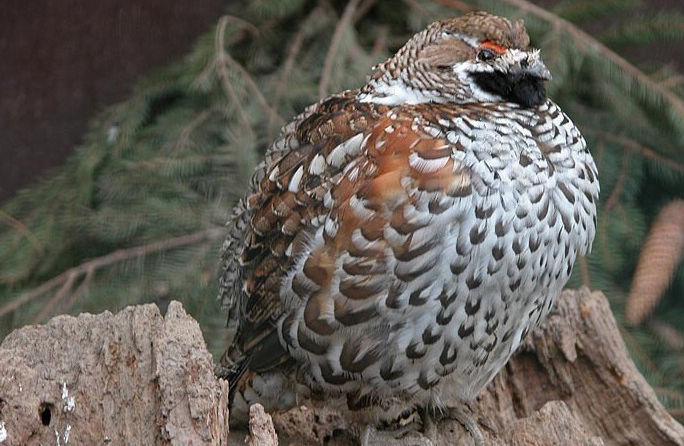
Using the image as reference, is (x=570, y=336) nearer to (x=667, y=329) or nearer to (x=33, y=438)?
(x=667, y=329)

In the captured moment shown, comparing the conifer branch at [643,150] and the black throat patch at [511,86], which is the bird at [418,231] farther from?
the conifer branch at [643,150]

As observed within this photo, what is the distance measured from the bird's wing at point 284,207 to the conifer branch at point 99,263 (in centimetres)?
60

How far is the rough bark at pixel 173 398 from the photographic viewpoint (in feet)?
7.50

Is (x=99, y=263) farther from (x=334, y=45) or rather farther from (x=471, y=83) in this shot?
(x=471, y=83)

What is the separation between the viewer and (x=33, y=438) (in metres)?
2.31

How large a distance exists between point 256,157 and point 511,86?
1.05 metres

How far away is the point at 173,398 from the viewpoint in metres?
2.28

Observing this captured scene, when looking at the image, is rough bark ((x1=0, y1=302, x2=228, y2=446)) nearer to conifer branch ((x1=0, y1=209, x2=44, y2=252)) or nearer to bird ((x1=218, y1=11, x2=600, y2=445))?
bird ((x1=218, y1=11, x2=600, y2=445))

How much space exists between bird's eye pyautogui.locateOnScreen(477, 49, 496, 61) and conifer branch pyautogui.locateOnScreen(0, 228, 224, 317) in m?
1.14

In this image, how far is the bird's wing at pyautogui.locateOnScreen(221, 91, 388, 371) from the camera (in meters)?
2.76

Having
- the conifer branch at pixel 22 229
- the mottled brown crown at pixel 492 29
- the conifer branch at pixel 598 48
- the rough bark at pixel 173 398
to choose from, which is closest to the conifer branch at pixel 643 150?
the conifer branch at pixel 598 48

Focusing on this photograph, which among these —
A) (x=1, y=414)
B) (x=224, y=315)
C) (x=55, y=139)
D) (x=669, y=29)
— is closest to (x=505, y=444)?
(x=224, y=315)

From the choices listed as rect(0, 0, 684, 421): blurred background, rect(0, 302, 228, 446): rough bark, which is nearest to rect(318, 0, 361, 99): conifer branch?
rect(0, 0, 684, 421): blurred background

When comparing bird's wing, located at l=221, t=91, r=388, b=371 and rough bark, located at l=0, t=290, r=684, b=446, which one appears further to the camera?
bird's wing, located at l=221, t=91, r=388, b=371
